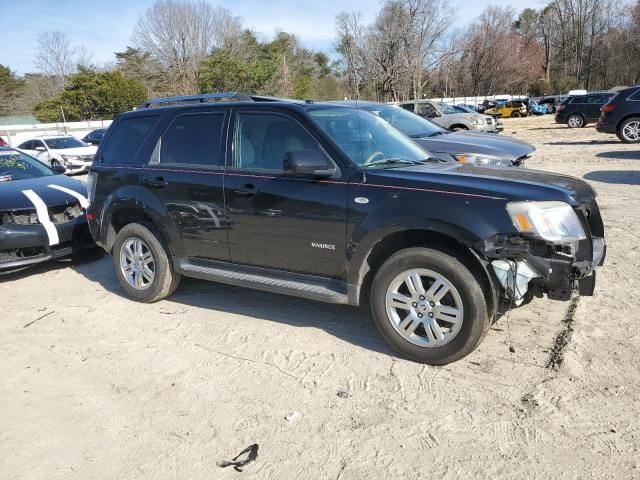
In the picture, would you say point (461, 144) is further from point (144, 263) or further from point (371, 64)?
point (371, 64)

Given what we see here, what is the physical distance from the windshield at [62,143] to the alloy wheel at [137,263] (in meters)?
15.0

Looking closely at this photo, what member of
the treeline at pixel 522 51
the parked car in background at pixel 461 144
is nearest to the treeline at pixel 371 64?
the treeline at pixel 522 51

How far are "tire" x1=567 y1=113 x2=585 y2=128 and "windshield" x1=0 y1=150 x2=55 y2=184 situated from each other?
78.4 feet

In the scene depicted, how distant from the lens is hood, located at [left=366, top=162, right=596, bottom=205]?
3455mm

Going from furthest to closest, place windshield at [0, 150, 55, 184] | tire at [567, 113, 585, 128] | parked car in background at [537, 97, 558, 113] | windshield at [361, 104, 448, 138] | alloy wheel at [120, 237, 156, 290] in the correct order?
parked car in background at [537, 97, 558, 113]
tire at [567, 113, 585, 128]
windshield at [361, 104, 448, 138]
windshield at [0, 150, 55, 184]
alloy wheel at [120, 237, 156, 290]

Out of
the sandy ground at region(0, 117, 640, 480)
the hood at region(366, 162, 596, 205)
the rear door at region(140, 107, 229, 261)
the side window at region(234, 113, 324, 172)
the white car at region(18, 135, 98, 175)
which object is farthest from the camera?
the white car at region(18, 135, 98, 175)

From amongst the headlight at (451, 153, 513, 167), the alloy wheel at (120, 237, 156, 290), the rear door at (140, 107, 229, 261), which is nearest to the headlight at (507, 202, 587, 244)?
the rear door at (140, 107, 229, 261)

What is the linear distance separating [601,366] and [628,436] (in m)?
0.78

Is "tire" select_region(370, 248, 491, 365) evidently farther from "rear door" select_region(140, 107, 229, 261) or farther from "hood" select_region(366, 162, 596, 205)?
"rear door" select_region(140, 107, 229, 261)

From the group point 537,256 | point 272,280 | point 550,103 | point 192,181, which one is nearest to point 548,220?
point 537,256

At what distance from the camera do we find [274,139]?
4418mm

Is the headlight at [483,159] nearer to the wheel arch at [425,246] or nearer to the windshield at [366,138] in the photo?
the windshield at [366,138]

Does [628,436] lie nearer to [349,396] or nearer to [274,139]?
[349,396]

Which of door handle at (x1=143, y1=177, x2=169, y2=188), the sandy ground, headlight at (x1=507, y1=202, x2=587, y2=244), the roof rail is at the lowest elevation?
the sandy ground
